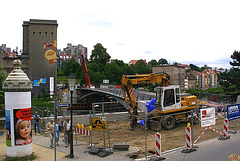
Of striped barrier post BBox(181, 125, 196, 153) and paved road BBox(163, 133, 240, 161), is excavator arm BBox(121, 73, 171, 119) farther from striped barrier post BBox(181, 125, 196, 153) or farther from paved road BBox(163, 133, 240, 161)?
striped barrier post BBox(181, 125, 196, 153)

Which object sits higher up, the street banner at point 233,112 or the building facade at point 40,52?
the building facade at point 40,52

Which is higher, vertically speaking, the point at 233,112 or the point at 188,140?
the point at 233,112

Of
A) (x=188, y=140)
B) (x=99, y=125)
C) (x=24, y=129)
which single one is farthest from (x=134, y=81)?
(x=24, y=129)

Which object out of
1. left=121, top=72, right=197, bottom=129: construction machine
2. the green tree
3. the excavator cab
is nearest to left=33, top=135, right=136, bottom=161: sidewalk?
left=121, top=72, right=197, bottom=129: construction machine

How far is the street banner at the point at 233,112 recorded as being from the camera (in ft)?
51.1

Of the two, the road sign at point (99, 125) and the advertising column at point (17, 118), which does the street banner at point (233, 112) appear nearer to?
the road sign at point (99, 125)

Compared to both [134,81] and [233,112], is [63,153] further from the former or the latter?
[233,112]

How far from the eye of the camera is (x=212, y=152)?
11320mm

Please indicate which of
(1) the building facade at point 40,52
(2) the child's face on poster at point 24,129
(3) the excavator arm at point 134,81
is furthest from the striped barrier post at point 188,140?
(1) the building facade at point 40,52

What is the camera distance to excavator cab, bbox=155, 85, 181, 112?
17.8m

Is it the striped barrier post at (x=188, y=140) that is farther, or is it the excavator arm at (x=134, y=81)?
the excavator arm at (x=134, y=81)

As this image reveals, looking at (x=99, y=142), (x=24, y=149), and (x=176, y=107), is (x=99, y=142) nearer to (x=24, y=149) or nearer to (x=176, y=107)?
(x=24, y=149)

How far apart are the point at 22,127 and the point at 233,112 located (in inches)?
506

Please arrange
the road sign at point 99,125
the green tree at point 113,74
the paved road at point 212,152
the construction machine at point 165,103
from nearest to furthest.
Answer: the paved road at point 212,152
the road sign at point 99,125
the construction machine at point 165,103
the green tree at point 113,74
